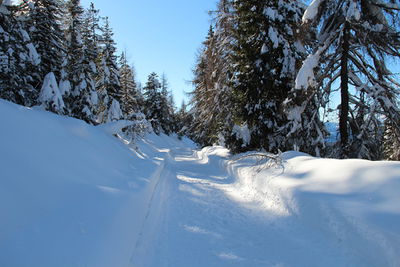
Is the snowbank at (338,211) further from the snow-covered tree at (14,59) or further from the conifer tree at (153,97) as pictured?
the conifer tree at (153,97)

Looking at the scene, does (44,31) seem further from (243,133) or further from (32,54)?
(243,133)

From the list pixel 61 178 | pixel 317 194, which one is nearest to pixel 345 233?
pixel 317 194

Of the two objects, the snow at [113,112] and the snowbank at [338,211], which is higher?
the snow at [113,112]

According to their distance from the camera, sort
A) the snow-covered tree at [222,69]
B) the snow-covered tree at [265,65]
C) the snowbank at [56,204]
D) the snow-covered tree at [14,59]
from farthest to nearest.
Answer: the snow-covered tree at [222,69]
the snow-covered tree at [14,59]
the snow-covered tree at [265,65]
the snowbank at [56,204]

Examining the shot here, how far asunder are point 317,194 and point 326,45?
5468 mm

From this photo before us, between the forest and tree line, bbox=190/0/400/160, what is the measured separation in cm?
4

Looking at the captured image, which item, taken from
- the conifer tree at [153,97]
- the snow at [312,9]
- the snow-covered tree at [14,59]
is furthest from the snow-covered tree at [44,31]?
the conifer tree at [153,97]

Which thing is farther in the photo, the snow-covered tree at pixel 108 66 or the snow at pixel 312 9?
the snow-covered tree at pixel 108 66

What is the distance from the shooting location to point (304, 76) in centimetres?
723

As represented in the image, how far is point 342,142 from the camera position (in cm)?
776

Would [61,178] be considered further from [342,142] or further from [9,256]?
[342,142]

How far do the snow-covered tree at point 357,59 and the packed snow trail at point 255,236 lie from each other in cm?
395

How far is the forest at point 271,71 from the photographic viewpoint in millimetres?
7258

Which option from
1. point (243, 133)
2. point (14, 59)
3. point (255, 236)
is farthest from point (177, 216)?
point (14, 59)
